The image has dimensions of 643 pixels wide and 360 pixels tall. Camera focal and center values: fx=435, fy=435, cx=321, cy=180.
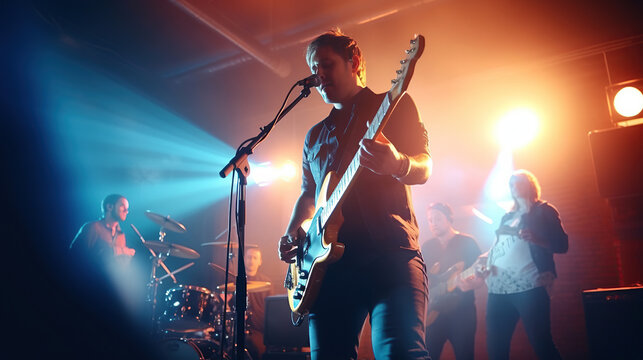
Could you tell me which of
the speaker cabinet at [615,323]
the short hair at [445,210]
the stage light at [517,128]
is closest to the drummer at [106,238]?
the short hair at [445,210]

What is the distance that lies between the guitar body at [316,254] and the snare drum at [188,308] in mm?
3731

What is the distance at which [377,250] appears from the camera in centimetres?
170

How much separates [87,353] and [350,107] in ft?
17.9

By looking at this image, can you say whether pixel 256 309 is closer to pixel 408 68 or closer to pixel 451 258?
pixel 451 258

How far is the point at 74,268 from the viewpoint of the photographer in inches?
222

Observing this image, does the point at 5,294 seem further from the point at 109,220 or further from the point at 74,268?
the point at 109,220

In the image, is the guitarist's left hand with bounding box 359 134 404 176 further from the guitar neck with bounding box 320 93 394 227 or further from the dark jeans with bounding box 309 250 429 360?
the dark jeans with bounding box 309 250 429 360

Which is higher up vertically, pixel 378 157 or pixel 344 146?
pixel 344 146

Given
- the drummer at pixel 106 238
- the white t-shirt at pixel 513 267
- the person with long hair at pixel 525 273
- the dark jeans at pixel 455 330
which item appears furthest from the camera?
the drummer at pixel 106 238

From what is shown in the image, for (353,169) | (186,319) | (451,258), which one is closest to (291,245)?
(353,169)

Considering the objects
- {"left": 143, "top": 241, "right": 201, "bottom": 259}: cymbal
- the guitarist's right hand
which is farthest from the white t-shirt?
{"left": 143, "top": 241, "right": 201, "bottom": 259}: cymbal

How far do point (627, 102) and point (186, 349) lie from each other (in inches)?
229

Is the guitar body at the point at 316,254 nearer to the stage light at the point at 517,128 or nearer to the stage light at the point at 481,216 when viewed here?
the stage light at the point at 481,216

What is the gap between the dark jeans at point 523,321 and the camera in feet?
12.8
